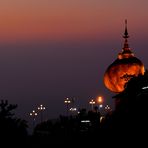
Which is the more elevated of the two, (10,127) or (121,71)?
(121,71)

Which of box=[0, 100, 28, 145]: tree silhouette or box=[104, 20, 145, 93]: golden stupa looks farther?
box=[104, 20, 145, 93]: golden stupa

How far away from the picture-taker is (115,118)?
88.4 ft

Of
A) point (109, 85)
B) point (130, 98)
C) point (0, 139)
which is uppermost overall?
point (109, 85)

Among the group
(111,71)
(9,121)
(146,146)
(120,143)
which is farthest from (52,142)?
(111,71)

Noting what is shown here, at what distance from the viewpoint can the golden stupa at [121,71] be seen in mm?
56312

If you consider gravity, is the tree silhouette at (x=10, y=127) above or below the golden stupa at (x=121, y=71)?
below

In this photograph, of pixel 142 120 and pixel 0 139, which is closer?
pixel 0 139

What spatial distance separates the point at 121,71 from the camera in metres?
56.8

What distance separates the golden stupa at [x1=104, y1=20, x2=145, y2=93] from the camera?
56.3m

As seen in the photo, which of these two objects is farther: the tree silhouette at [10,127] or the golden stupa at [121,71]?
the golden stupa at [121,71]

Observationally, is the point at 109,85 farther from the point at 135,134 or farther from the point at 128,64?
the point at 135,134

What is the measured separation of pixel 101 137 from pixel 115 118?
3.68 ft

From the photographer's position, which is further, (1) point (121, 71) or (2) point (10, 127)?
(1) point (121, 71)

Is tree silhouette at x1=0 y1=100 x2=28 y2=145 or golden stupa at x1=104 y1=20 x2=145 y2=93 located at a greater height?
golden stupa at x1=104 y1=20 x2=145 y2=93
